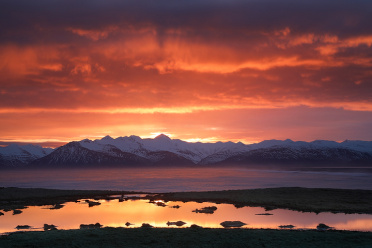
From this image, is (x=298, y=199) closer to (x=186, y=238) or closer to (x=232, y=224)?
(x=232, y=224)

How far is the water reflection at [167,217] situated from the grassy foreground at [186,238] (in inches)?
295

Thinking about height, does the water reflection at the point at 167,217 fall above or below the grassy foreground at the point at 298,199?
below

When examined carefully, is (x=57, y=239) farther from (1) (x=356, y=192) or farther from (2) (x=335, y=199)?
(1) (x=356, y=192)

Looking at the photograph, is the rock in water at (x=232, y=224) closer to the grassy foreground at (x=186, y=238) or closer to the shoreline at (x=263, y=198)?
the grassy foreground at (x=186, y=238)

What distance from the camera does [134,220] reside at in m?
49.4

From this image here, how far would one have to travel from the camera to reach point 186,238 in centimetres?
3412

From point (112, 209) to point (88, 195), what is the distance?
85.4 ft

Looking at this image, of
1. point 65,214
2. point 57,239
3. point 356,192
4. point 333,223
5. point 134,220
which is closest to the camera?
point 57,239

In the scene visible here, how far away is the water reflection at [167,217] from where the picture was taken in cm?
4550

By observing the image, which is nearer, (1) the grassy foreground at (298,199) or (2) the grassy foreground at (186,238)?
(2) the grassy foreground at (186,238)

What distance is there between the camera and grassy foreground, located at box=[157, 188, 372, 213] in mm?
59356

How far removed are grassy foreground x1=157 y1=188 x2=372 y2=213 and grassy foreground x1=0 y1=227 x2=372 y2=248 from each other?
76.9 feet

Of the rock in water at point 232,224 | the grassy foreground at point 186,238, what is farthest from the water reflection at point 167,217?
the grassy foreground at point 186,238

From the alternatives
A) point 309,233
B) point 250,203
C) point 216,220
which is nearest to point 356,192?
point 250,203
